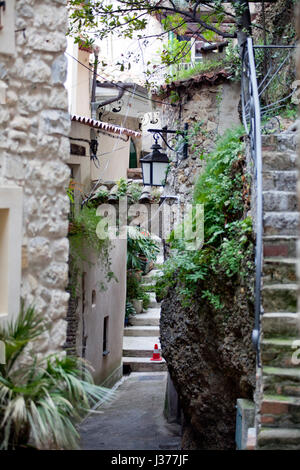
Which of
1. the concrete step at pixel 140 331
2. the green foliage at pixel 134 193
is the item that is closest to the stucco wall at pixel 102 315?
the green foliage at pixel 134 193

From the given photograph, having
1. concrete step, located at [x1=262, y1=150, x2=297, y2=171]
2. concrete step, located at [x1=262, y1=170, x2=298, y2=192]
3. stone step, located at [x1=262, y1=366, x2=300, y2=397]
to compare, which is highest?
concrete step, located at [x1=262, y1=150, x2=297, y2=171]

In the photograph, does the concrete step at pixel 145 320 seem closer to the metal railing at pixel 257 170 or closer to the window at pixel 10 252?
the metal railing at pixel 257 170

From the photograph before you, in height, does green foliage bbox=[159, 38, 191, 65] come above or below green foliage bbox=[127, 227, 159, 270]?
above

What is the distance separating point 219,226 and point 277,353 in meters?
2.31

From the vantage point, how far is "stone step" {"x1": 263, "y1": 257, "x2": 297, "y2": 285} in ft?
18.0

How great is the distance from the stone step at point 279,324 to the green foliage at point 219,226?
1112 millimetres

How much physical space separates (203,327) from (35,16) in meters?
4.24

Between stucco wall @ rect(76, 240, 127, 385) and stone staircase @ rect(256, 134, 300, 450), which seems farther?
stucco wall @ rect(76, 240, 127, 385)

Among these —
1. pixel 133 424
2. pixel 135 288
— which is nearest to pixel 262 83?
pixel 133 424

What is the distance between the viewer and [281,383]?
504 centimetres

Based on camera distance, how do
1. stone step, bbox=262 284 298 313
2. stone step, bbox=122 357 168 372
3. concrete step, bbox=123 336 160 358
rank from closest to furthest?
stone step, bbox=262 284 298 313 < stone step, bbox=122 357 168 372 < concrete step, bbox=123 336 160 358

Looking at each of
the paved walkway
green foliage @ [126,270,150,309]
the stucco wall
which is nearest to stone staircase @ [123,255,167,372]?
green foliage @ [126,270,150,309]

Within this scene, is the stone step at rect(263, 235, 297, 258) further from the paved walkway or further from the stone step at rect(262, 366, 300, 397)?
the paved walkway

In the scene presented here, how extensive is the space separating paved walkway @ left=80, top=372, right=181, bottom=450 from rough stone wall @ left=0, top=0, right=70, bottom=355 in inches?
182
